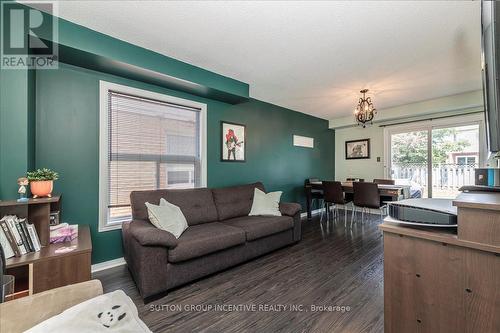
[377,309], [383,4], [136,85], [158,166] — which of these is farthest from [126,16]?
[377,309]

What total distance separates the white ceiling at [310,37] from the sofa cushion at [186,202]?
5.54ft

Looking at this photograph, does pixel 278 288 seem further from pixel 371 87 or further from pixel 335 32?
pixel 371 87

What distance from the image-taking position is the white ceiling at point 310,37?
1765 millimetres

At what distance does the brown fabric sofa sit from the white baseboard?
10.2 inches

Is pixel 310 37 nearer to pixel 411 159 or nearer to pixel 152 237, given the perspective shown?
pixel 152 237

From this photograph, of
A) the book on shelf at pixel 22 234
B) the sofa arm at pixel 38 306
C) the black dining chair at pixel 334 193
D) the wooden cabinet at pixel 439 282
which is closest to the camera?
Result: the sofa arm at pixel 38 306

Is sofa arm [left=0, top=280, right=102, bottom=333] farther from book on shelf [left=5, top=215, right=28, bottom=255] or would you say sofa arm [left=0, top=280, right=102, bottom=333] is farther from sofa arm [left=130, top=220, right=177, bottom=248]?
book on shelf [left=5, top=215, right=28, bottom=255]

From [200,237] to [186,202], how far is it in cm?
70

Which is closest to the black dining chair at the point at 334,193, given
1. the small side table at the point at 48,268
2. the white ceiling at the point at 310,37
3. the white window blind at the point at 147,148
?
the white ceiling at the point at 310,37

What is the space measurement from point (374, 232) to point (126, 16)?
4.61 metres

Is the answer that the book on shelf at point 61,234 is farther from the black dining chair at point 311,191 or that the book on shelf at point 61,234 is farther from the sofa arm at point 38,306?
the black dining chair at point 311,191

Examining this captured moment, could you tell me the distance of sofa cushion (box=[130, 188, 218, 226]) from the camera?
2494 millimetres

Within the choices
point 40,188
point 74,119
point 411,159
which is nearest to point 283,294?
point 40,188

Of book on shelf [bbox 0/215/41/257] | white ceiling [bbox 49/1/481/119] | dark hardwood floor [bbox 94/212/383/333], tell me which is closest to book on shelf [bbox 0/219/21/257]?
book on shelf [bbox 0/215/41/257]
